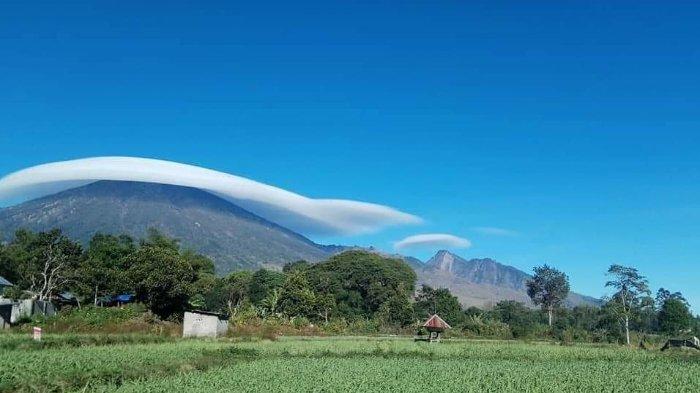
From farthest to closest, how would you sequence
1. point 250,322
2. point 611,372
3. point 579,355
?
point 250,322, point 579,355, point 611,372

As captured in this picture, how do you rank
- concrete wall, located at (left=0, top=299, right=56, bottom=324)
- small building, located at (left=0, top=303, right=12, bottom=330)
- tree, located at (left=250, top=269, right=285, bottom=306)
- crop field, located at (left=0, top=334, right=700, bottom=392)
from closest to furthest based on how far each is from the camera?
crop field, located at (left=0, top=334, right=700, bottom=392) → small building, located at (left=0, top=303, right=12, bottom=330) → concrete wall, located at (left=0, top=299, right=56, bottom=324) → tree, located at (left=250, top=269, right=285, bottom=306)

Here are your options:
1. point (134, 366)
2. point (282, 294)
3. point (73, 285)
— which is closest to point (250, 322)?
point (282, 294)

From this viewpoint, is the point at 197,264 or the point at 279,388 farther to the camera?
the point at 197,264

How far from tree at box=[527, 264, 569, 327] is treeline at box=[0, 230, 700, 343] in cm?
17

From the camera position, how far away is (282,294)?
68.7m

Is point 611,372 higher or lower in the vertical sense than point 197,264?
lower

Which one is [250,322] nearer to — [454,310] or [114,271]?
[114,271]

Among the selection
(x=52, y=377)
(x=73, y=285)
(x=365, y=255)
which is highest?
(x=365, y=255)

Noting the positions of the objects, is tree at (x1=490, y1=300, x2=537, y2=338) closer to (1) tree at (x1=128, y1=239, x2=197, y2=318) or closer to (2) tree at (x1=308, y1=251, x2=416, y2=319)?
(2) tree at (x1=308, y1=251, x2=416, y2=319)

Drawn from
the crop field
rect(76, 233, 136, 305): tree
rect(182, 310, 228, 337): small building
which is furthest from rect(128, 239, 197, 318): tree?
the crop field

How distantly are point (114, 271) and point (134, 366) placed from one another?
4703cm

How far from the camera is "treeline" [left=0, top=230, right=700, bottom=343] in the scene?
173 ft

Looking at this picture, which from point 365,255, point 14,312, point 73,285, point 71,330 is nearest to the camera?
point 71,330

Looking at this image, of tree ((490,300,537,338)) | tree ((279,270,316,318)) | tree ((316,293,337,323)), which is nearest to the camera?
tree ((279,270,316,318))
